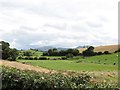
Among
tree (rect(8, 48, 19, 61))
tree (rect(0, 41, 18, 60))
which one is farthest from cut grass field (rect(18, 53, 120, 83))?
tree (rect(0, 41, 18, 60))

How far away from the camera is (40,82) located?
16203 mm

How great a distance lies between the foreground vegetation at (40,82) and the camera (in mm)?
15992

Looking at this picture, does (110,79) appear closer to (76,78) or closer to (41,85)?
(76,78)

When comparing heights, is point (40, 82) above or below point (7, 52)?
Result: below

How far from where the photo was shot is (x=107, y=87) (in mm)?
15961

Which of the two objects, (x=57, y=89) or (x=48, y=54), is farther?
(x=48, y=54)

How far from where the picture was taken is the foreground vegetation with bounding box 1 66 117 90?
16.0m

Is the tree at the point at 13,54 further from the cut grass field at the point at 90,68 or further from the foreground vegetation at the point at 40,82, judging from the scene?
the foreground vegetation at the point at 40,82

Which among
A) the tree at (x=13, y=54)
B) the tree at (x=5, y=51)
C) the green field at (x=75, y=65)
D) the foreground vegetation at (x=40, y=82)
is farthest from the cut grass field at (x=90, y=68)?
the foreground vegetation at (x=40, y=82)

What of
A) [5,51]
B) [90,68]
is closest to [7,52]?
[5,51]

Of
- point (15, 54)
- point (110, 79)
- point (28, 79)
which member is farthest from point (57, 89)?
point (15, 54)

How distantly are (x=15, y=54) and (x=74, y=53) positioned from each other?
15371mm

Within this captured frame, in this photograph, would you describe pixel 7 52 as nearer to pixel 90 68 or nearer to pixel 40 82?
pixel 90 68

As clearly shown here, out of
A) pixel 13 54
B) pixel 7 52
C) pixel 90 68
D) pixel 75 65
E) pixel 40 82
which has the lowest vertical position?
pixel 40 82
